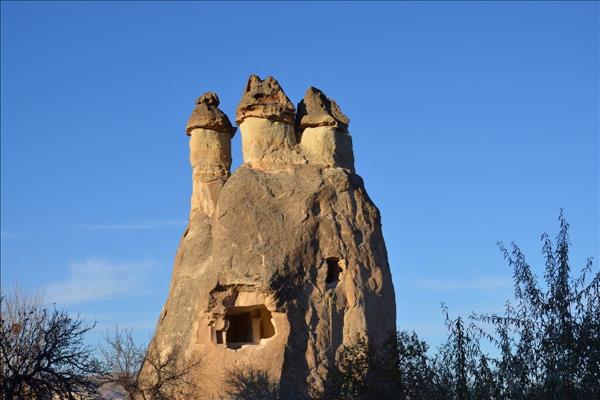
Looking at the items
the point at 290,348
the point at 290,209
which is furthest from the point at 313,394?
the point at 290,209

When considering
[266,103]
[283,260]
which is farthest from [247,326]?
[266,103]

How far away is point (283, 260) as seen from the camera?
21500mm

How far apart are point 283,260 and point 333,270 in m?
1.50

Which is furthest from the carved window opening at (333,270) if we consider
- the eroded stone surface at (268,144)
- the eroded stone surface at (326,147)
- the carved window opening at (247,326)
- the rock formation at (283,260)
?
the eroded stone surface at (268,144)

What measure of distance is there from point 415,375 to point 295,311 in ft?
10.4

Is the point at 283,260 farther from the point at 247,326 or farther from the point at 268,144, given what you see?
the point at 268,144

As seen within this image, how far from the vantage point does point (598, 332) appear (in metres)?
11.4

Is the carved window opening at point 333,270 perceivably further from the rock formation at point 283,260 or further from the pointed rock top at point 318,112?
the pointed rock top at point 318,112

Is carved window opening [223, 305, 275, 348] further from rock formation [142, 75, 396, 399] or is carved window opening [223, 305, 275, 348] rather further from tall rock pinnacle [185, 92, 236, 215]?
tall rock pinnacle [185, 92, 236, 215]

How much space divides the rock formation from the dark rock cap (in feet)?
4.52

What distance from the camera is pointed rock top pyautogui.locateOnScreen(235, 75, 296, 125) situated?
2377cm

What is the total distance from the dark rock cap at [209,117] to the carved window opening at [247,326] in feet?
17.2

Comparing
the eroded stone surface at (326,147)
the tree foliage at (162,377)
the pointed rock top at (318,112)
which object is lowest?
the tree foliage at (162,377)

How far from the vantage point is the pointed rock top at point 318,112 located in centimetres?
2395
